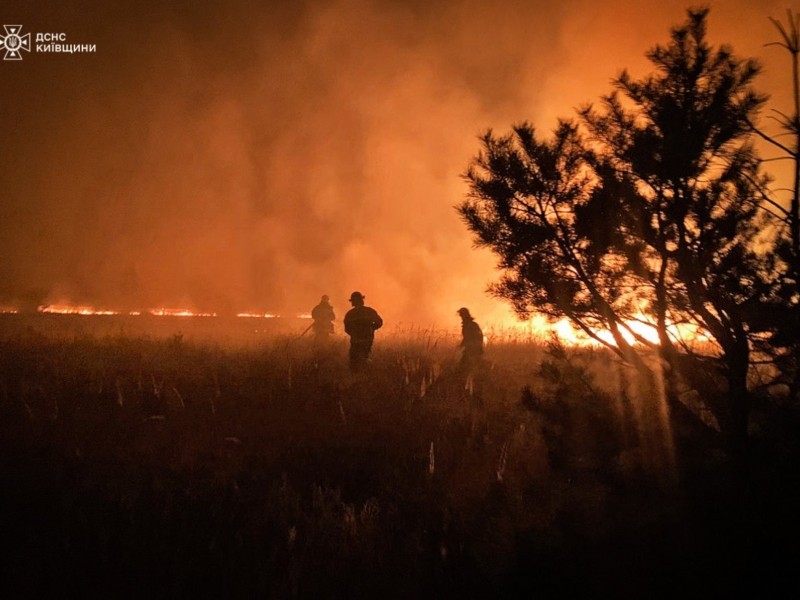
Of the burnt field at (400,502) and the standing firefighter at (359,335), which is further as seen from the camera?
the standing firefighter at (359,335)

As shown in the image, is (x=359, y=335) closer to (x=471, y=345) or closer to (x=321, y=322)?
(x=471, y=345)

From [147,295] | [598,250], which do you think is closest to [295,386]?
[598,250]

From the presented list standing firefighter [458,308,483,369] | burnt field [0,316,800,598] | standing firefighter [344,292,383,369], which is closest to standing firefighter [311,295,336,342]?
standing firefighter [344,292,383,369]

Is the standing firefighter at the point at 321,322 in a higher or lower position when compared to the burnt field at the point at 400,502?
higher

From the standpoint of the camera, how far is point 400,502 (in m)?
3.62

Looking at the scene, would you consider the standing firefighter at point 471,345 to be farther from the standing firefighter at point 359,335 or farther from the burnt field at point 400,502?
the burnt field at point 400,502

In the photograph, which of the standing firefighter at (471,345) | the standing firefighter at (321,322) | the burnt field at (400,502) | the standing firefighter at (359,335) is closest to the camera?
the burnt field at (400,502)

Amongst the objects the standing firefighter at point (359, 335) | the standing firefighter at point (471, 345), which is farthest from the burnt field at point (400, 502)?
the standing firefighter at point (471, 345)

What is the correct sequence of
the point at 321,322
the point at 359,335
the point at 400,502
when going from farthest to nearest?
the point at 321,322
the point at 359,335
the point at 400,502

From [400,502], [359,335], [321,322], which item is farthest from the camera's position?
[321,322]

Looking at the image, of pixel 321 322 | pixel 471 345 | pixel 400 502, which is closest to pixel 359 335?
pixel 471 345

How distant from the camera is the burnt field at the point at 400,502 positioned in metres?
2.49

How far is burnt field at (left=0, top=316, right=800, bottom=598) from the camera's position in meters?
2.49

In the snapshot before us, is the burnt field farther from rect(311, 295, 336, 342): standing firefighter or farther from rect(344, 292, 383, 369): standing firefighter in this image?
rect(311, 295, 336, 342): standing firefighter
